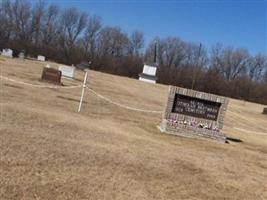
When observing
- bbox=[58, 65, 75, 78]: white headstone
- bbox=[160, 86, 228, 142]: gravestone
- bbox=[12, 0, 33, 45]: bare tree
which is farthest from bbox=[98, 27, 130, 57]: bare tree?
bbox=[160, 86, 228, 142]: gravestone

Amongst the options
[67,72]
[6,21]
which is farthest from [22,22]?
[67,72]

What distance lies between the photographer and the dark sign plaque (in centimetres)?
1747

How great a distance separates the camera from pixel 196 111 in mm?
17516

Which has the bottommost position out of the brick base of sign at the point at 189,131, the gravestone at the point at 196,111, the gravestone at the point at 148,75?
the gravestone at the point at 148,75

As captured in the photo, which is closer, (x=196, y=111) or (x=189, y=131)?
(x=189, y=131)

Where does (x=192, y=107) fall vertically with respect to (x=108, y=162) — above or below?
above

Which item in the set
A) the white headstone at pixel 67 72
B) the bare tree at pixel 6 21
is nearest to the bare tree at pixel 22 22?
the bare tree at pixel 6 21

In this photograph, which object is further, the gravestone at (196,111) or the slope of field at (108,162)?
the gravestone at (196,111)

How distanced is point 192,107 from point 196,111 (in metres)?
0.19

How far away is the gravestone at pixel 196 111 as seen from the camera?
17078mm

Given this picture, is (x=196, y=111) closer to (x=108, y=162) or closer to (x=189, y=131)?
(x=189, y=131)

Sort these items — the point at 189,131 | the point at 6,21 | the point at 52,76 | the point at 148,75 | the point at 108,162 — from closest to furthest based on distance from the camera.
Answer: the point at 108,162 < the point at 189,131 < the point at 52,76 < the point at 148,75 < the point at 6,21

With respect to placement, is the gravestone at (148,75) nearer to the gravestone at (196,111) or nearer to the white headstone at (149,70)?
the white headstone at (149,70)

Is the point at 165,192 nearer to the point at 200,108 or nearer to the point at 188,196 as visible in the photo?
the point at 188,196
